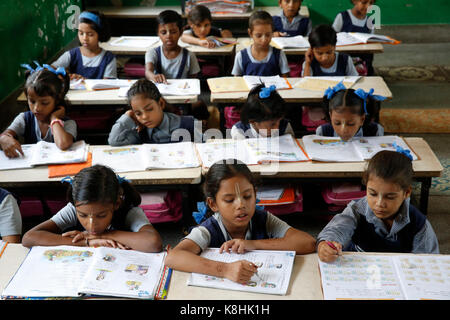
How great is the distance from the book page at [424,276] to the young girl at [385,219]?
0.20 metres

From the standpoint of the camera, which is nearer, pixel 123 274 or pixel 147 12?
pixel 123 274

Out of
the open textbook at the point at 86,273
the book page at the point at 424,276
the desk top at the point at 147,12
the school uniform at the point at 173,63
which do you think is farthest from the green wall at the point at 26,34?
the book page at the point at 424,276

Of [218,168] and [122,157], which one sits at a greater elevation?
[218,168]

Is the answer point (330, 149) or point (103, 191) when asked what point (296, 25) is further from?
point (103, 191)

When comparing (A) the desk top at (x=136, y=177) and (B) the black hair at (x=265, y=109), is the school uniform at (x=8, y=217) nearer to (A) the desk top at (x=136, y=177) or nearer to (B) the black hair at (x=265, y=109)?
(A) the desk top at (x=136, y=177)

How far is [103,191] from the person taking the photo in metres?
1.86

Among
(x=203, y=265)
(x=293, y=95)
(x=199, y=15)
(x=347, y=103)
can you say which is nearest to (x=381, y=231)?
(x=203, y=265)

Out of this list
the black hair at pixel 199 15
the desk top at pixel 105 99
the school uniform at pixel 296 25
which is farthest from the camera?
the school uniform at pixel 296 25

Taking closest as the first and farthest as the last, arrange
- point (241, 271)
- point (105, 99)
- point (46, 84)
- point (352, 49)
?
1. point (241, 271)
2. point (46, 84)
3. point (105, 99)
4. point (352, 49)

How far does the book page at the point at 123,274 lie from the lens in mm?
1498

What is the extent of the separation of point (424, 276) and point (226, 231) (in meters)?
0.65

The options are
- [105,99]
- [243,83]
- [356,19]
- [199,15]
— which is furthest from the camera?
[356,19]
